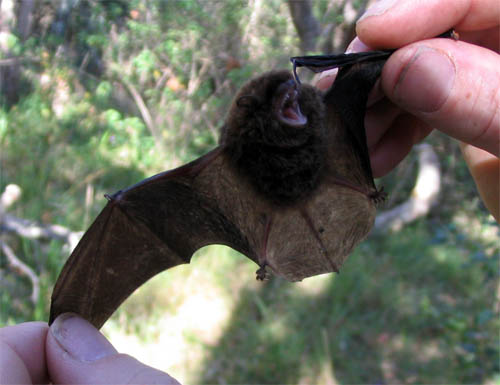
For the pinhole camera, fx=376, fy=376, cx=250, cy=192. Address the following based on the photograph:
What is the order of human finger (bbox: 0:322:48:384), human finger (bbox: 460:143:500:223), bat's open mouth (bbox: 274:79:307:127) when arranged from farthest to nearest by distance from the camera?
human finger (bbox: 460:143:500:223), bat's open mouth (bbox: 274:79:307:127), human finger (bbox: 0:322:48:384)

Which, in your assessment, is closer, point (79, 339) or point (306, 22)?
point (79, 339)

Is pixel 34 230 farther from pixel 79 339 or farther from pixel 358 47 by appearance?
pixel 358 47

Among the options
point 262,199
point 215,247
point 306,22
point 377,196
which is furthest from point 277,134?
point 306,22

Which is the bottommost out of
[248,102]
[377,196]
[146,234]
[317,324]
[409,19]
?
[317,324]

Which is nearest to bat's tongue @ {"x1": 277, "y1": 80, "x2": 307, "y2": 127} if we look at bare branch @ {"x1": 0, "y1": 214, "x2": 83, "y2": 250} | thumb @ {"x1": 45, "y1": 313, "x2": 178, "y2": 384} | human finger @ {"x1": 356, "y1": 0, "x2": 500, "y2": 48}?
human finger @ {"x1": 356, "y1": 0, "x2": 500, "y2": 48}

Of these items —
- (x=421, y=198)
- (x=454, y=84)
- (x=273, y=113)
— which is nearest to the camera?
(x=454, y=84)

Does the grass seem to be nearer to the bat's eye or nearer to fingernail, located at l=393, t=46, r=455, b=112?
fingernail, located at l=393, t=46, r=455, b=112

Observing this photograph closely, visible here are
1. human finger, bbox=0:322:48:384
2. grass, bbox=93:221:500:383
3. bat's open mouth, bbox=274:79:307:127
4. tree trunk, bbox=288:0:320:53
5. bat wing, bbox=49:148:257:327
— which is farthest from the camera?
tree trunk, bbox=288:0:320:53
